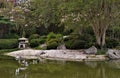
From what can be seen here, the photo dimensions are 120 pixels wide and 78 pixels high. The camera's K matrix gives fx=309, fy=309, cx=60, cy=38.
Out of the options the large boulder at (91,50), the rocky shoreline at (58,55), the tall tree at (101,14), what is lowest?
the rocky shoreline at (58,55)

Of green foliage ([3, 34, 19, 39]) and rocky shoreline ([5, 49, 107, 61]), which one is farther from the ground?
green foliage ([3, 34, 19, 39])

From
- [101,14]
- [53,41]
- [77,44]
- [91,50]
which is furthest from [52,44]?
[101,14]

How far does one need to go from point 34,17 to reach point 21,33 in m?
2.38

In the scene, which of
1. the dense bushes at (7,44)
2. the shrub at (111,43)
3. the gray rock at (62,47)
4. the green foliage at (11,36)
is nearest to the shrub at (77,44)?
the gray rock at (62,47)

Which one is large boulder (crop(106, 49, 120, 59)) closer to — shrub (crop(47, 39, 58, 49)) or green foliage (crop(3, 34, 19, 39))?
shrub (crop(47, 39, 58, 49))

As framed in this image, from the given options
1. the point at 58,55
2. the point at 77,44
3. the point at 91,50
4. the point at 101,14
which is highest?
the point at 101,14

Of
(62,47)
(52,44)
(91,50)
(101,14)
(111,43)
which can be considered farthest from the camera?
(111,43)

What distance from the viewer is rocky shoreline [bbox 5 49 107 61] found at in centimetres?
2319

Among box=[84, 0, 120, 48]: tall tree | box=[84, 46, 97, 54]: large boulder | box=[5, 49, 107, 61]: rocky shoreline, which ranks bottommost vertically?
box=[5, 49, 107, 61]: rocky shoreline

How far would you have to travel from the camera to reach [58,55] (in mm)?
24281

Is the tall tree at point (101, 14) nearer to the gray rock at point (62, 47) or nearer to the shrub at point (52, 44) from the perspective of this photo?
the gray rock at point (62, 47)

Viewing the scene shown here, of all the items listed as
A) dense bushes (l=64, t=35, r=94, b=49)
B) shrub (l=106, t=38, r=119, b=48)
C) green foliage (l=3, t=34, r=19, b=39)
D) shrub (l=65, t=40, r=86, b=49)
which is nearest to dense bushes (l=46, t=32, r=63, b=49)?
dense bushes (l=64, t=35, r=94, b=49)

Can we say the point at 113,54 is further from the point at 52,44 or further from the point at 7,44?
the point at 7,44

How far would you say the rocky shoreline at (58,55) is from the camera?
76.1ft
